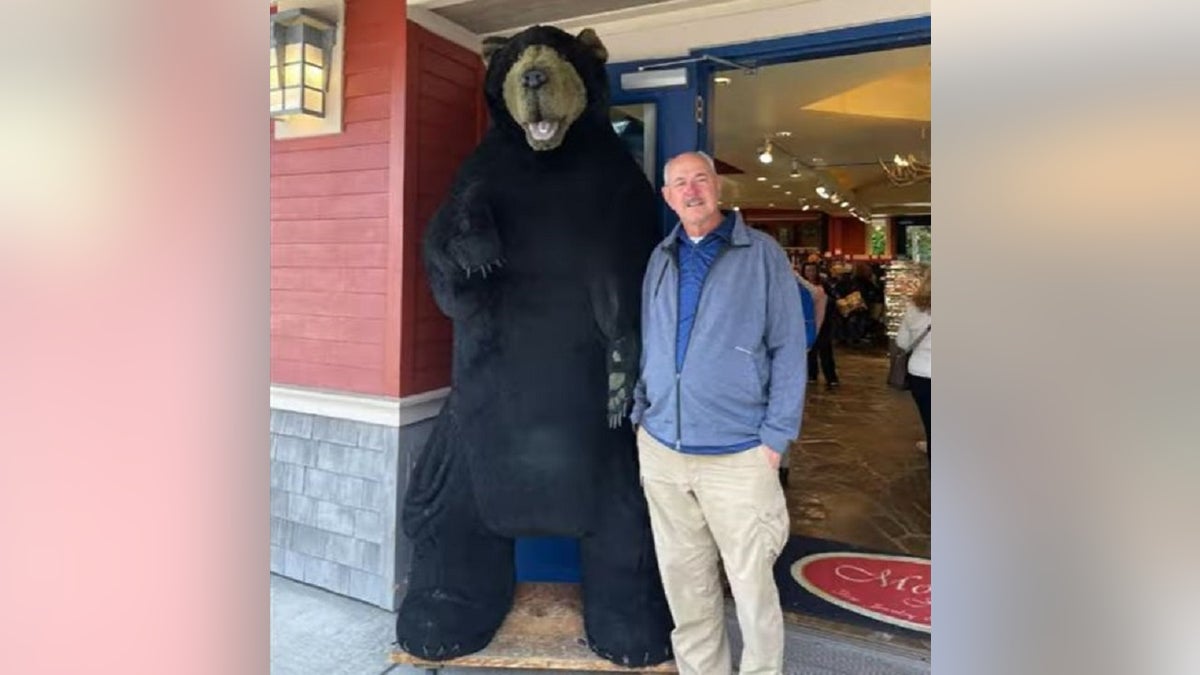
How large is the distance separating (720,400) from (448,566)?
1.09 m

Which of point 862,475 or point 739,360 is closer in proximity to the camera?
point 739,360

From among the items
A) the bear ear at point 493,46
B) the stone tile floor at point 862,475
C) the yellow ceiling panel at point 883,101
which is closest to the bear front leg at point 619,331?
the bear ear at point 493,46

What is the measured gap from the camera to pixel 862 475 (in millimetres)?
5258

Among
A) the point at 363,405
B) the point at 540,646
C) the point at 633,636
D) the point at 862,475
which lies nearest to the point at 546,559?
the point at 540,646

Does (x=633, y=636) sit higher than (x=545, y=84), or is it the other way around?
(x=545, y=84)

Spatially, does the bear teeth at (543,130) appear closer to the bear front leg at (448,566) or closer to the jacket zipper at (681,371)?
the jacket zipper at (681,371)

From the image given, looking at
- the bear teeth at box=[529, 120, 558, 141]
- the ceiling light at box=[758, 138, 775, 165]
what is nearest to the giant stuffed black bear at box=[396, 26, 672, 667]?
the bear teeth at box=[529, 120, 558, 141]

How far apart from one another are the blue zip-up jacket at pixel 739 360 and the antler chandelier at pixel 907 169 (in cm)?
663

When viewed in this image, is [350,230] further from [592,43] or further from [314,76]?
[592,43]

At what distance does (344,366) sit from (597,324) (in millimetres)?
1271
